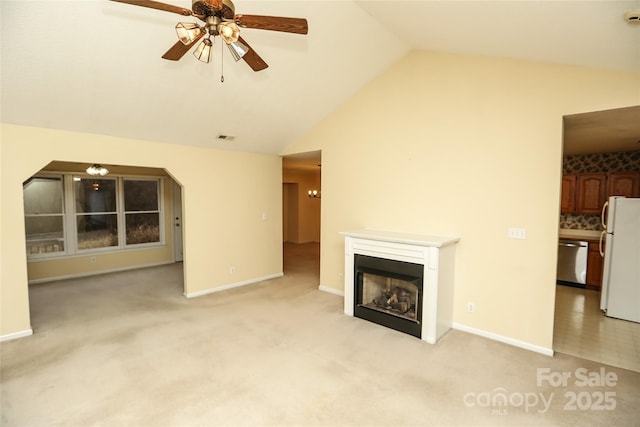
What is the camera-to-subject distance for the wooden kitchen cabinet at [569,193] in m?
5.26

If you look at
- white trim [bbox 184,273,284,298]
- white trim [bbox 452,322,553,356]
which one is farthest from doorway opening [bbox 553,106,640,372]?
white trim [bbox 184,273,284,298]

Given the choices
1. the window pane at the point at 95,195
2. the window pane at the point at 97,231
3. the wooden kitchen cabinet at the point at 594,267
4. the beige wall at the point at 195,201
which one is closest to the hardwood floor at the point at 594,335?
the wooden kitchen cabinet at the point at 594,267

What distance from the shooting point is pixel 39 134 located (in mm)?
3273

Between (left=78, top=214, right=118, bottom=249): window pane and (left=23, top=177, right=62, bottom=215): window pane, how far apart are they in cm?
47

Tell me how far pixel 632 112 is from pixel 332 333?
138 inches

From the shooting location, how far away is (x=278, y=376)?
258 centimetres

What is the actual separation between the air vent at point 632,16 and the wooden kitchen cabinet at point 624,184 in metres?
4.26

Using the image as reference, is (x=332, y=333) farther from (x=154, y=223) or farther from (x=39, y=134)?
(x=154, y=223)

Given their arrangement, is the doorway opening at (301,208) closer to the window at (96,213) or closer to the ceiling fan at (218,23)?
the window at (96,213)

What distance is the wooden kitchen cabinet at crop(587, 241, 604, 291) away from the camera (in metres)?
4.79

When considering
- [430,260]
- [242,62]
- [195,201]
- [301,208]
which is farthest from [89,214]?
[430,260]

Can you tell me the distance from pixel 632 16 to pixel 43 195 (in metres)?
7.75

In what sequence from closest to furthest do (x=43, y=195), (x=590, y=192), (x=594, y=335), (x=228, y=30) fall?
1. (x=228, y=30)
2. (x=594, y=335)
3. (x=590, y=192)
4. (x=43, y=195)

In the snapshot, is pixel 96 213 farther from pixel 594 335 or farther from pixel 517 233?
pixel 594 335
